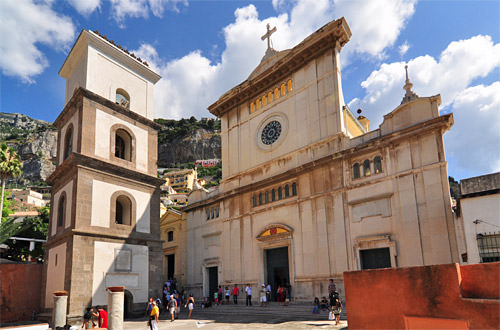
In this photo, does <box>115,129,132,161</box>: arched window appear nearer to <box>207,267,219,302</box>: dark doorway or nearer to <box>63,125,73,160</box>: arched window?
<box>63,125,73,160</box>: arched window

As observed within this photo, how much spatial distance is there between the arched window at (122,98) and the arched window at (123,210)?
6.83m

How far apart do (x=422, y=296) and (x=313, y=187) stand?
15908 mm

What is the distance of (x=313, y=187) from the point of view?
24.4m

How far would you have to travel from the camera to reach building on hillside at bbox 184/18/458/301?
64.6 ft

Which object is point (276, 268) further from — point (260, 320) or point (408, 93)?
point (408, 93)

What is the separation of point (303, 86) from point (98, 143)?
14990 millimetres

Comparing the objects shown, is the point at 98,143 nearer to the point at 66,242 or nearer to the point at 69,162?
the point at 69,162

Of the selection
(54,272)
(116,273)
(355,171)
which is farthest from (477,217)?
(54,272)

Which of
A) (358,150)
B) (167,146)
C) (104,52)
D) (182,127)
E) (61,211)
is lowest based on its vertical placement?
(61,211)

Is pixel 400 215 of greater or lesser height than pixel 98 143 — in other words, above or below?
below

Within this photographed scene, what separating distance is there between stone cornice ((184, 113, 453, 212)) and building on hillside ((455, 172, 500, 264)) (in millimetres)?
4798

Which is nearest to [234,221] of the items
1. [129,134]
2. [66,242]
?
[129,134]

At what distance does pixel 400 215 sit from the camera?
20.0 m

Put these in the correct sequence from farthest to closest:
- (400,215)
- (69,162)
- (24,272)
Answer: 1. (24,272)
2. (69,162)
3. (400,215)
